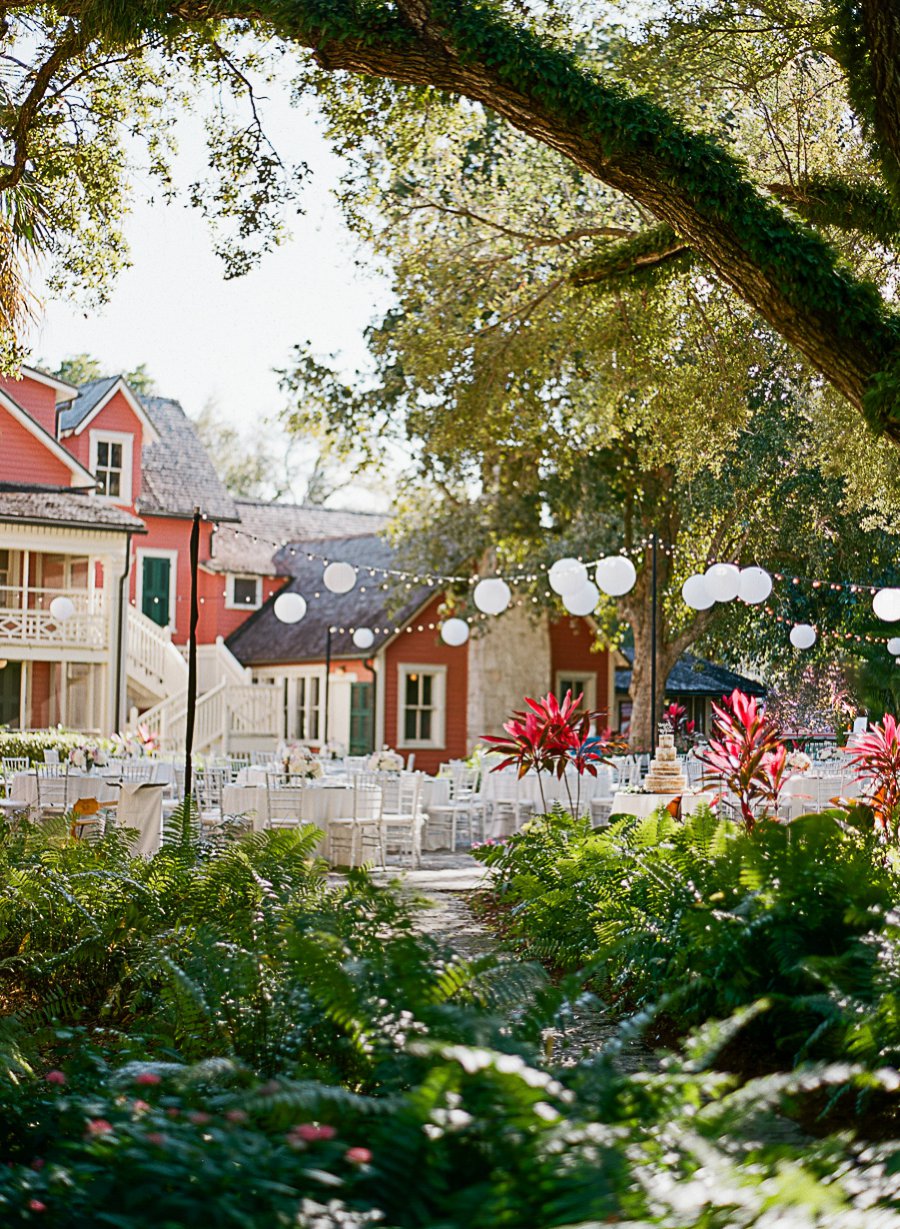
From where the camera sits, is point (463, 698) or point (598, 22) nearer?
point (598, 22)

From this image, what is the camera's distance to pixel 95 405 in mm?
31609

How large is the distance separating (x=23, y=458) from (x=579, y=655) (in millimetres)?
12871

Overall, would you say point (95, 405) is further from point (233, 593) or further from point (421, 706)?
point (421, 706)

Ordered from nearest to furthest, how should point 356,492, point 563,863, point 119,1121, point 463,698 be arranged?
point 119,1121, point 563,863, point 463,698, point 356,492

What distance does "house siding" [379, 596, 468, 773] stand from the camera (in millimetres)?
30203

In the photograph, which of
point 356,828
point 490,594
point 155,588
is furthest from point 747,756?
point 155,588

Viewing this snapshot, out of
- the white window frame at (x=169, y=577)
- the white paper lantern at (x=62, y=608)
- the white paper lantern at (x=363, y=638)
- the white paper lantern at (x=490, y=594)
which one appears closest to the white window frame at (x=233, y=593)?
the white window frame at (x=169, y=577)

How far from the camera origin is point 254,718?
29.3 meters

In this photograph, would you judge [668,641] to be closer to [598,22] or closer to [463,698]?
[463,698]

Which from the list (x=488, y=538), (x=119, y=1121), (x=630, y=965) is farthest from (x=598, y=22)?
(x=488, y=538)

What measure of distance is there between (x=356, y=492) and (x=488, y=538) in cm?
2567

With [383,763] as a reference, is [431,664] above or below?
above

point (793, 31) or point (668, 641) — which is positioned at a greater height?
point (793, 31)

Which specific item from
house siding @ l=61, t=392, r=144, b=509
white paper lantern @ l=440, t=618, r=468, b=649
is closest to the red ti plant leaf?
white paper lantern @ l=440, t=618, r=468, b=649
